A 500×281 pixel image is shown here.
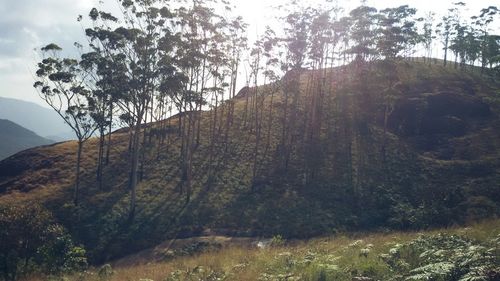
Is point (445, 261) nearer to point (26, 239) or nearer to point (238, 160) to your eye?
point (26, 239)

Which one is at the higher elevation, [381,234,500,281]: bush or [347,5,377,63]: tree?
[347,5,377,63]: tree

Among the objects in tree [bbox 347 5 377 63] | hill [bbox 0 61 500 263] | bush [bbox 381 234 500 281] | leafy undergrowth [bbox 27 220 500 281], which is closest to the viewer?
bush [bbox 381 234 500 281]

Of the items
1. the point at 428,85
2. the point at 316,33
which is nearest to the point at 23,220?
the point at 316,33

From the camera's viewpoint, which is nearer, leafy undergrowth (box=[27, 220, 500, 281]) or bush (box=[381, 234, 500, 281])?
bush (box=[381, 234, 500, 281])

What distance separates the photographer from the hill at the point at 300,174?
3684cm

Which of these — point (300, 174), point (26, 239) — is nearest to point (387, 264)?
point (26, 239)

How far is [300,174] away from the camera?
47.2 meters

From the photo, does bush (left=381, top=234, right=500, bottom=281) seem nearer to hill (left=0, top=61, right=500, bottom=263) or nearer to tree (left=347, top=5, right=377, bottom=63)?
hill (left=0, top=61, right=500, bottom=263)

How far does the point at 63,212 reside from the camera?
39.7 m

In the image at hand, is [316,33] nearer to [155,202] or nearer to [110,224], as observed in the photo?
[155,202]

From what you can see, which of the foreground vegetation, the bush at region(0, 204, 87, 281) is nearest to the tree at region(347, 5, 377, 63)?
the foreground vegetation

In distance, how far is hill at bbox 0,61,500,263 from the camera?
36844mm

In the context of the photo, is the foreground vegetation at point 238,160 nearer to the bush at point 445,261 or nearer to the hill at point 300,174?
the hill at point 300,174

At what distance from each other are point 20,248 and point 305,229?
68.9 feet
